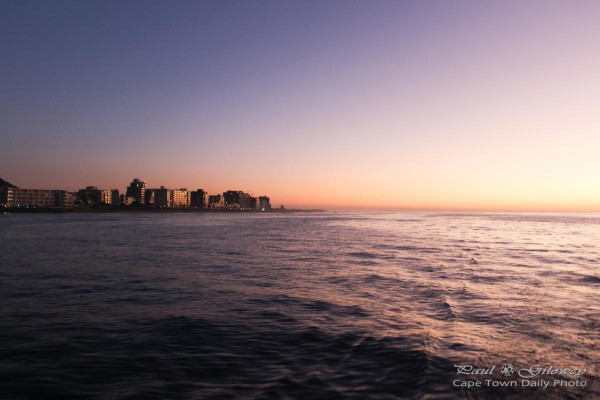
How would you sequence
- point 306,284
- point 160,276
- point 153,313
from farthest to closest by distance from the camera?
1. point 160,276
2. point 306,284
3. point 153,313

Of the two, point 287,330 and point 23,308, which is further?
point 23,308

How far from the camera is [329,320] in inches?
535

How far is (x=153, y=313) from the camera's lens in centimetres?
1447

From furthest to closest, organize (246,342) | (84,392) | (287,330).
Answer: (287,330), (246,342), (84,392)

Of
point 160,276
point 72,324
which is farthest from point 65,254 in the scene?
point 72,324

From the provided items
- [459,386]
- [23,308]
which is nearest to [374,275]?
[459,386]

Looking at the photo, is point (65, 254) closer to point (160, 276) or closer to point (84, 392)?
point (160, 276)

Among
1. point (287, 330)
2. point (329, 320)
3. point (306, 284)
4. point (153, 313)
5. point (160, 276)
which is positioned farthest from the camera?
point (160, 276)

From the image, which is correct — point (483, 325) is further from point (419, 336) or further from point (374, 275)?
point (374, 275)

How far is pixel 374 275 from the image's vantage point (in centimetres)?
2327

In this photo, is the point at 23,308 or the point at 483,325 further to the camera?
the point at 23,308

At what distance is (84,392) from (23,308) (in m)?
9.41

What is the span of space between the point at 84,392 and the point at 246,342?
14.5 ft

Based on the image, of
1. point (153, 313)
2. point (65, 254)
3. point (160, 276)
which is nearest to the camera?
point (153, 313)
